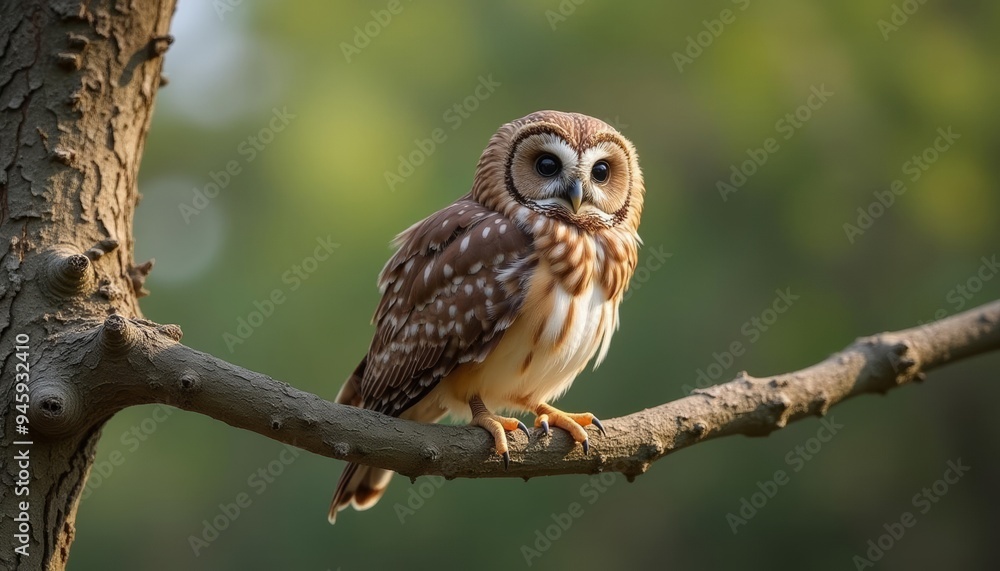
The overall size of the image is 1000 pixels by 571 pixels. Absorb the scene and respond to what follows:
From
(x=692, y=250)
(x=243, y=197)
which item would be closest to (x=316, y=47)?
(x=243, y=197)

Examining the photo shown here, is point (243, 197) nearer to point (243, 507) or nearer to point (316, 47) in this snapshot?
point (316, 47)

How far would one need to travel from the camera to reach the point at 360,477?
3447mm

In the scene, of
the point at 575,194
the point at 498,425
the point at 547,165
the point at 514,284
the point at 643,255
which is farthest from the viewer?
the point at 643,255

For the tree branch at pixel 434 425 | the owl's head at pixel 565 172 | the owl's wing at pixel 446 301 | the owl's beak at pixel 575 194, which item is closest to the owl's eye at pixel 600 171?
the owl's head at pixel 565 172

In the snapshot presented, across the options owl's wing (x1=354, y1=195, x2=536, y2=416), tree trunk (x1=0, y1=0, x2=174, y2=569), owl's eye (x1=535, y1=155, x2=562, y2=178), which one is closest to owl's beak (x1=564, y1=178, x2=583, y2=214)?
owl's eye (x1=535, y1=155, x2=562, y2=178)

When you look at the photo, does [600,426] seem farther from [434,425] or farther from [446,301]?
[446,301]

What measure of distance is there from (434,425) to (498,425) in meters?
0.23

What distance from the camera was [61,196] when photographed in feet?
8.52

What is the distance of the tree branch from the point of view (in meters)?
2.22

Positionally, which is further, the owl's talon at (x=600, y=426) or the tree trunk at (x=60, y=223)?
the owl's talon at (x=600, y=426)

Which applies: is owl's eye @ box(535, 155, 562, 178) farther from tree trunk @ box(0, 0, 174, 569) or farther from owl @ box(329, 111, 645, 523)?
tree trunk @ box(0, 0, 174, 569)

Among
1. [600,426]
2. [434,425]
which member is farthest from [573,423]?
[434,425]

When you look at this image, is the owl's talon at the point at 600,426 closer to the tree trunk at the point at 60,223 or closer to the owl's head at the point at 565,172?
the owl's head at the point at 565,172

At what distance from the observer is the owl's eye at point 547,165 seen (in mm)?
3219
